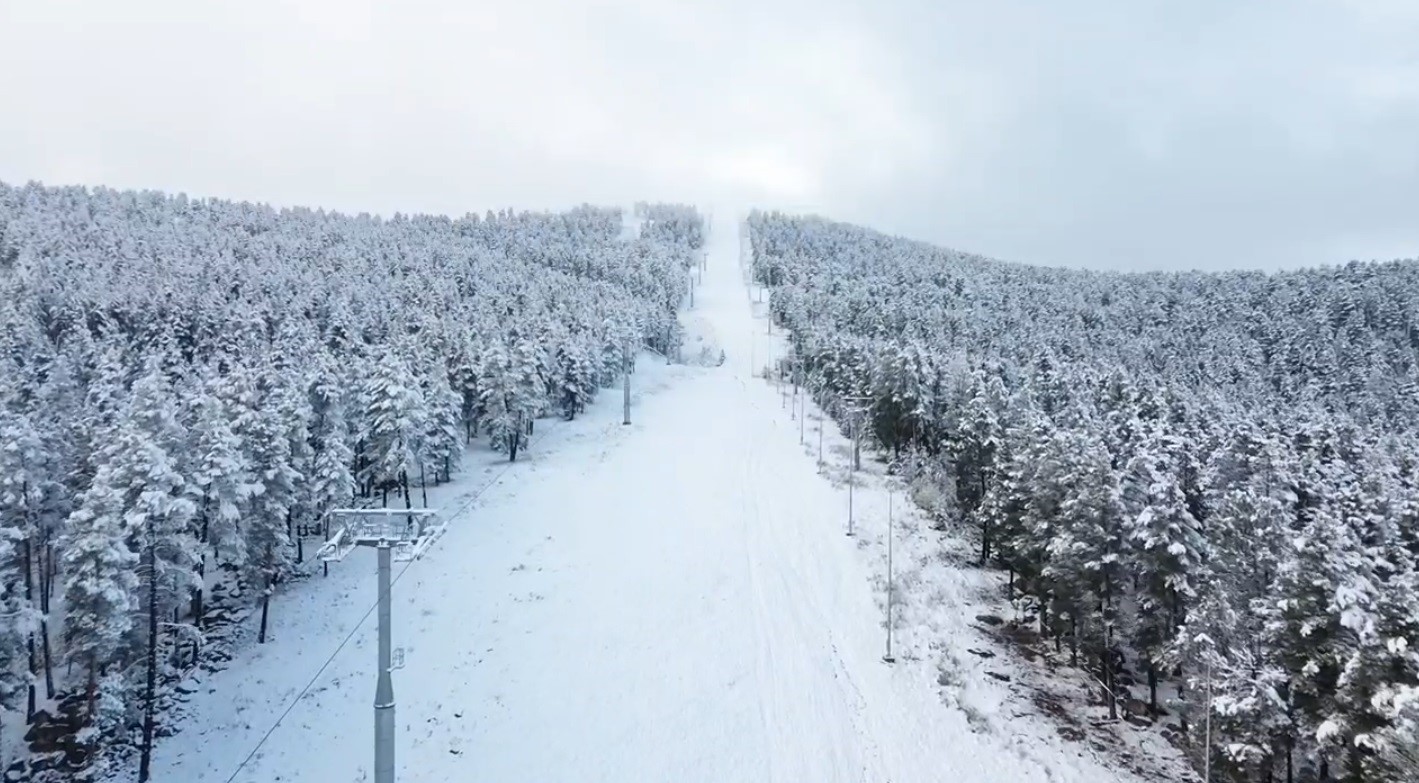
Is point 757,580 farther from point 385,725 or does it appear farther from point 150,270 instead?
point 150,270

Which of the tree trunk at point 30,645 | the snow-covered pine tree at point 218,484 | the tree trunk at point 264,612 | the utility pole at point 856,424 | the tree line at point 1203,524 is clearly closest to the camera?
the tree line at point 1203,524

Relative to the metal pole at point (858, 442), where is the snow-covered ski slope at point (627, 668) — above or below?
below

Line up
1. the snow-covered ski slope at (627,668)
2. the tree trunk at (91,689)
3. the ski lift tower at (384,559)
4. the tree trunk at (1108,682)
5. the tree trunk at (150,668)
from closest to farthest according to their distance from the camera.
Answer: the ski lift tower at (384,559)
the tree trunk at (150,668)
the snow-covered ski slope at (627,668)
the tree trunk at (91,689)
the tree trunk at (1108,682)

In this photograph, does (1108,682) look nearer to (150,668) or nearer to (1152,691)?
(1152,691)

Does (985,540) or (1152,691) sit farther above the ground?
(985,540)

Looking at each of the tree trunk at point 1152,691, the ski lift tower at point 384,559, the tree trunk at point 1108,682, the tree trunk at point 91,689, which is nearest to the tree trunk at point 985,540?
the tree trunk at point 1108,682

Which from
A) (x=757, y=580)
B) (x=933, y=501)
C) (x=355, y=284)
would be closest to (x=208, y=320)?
(x=355, y=284)

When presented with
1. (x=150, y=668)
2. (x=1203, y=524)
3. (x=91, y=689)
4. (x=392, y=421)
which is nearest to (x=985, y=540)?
(x=1203, y=524)

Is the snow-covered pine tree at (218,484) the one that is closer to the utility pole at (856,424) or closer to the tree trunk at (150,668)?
the tree trunk at (150,668)
